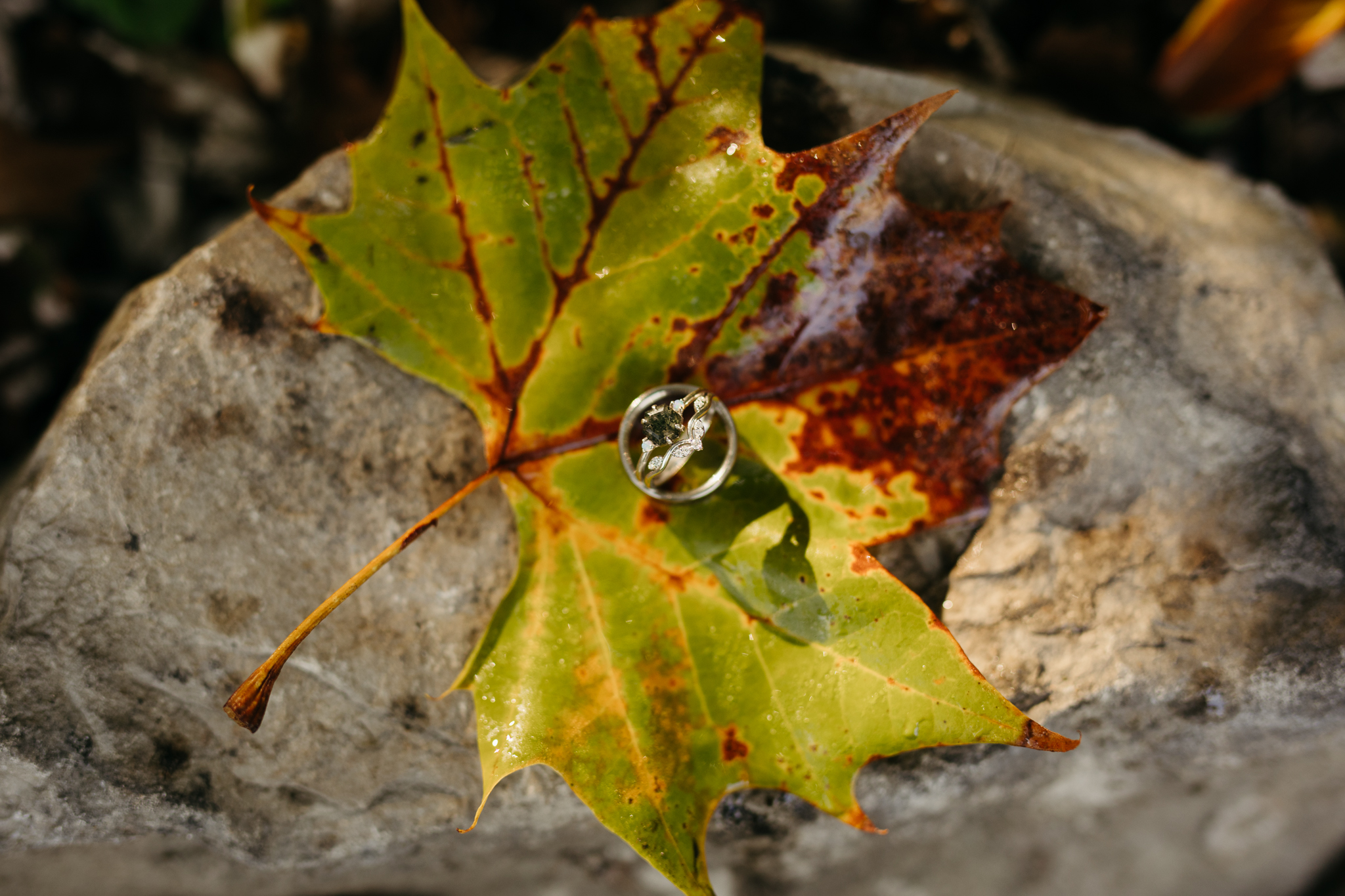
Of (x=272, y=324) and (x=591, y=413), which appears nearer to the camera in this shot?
(x=591, y=413)

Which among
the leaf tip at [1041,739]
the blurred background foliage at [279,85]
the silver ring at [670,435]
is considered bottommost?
the leaf tip at [1041,739]

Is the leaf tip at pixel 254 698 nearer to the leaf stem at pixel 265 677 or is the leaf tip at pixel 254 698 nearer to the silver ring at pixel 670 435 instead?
the leaf stem at pixel 265 677

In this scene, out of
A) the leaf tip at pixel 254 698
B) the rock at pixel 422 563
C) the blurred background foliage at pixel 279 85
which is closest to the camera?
the leaf tip at pixel 254 698

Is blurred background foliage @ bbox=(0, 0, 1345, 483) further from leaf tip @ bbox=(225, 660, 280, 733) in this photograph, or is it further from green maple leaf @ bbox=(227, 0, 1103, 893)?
leaf tip @ bbox=(225, 660, 280, 733)

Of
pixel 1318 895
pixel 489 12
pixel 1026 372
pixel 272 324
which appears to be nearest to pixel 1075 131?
pixel 1026 372

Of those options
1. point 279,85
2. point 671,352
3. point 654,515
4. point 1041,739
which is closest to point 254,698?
point 654,515

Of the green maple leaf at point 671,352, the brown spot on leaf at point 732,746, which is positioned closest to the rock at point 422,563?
the green maple leaf at point 671,352

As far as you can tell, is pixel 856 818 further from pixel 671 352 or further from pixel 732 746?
pixel 671 352

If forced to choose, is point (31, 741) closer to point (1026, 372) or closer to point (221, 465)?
point (221, 465)
